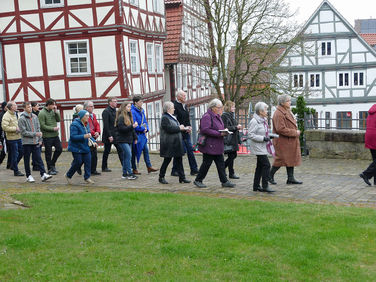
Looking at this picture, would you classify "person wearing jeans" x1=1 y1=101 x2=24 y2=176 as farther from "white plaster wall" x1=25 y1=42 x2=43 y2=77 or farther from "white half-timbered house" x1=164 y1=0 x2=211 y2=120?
"white half-timbered house" x1=164 y1=0 x2=211 y2=120

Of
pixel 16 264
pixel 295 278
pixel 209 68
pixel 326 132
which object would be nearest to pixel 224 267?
pixel 295 278

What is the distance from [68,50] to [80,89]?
5.60 ft

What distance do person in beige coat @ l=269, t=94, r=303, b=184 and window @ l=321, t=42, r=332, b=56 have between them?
122ft

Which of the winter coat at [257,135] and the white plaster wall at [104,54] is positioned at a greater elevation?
the white plaster wall at [104,54]

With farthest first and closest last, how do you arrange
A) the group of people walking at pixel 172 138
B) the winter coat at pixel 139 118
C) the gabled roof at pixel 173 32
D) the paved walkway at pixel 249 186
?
the gabled roof at pixel 173 32 < the winter coat at pixel 139 118 < the group of people walking at pixel 172 138 < the paved walkway at pixel 249 186

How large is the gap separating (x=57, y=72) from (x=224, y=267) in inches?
732

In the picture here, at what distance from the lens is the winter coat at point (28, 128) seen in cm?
1166

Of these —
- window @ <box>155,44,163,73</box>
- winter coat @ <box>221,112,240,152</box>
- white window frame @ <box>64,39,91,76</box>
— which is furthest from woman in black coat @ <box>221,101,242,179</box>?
window @ <box>155,44,163,73</box>

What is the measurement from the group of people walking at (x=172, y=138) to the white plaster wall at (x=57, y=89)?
365 inches

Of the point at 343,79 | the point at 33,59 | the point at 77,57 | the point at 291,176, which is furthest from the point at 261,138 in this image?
the point at 343,79

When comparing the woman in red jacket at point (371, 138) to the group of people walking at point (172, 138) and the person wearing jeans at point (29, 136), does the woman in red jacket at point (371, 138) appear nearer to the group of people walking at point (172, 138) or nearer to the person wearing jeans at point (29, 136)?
the group of people walking at point (172, 138)

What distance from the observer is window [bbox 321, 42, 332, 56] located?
45.6 meters

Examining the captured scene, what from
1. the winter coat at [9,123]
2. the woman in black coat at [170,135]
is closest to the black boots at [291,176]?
the woman in black coat at [170,135]

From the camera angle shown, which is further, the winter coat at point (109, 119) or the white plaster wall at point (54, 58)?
the white plaster wall at point (54, 58)
